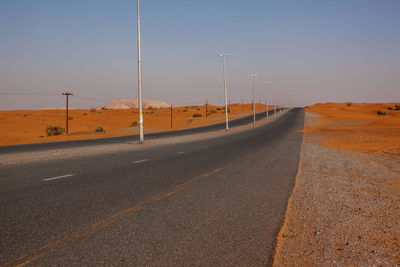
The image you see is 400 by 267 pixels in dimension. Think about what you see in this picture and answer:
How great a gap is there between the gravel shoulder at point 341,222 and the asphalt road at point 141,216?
1.00 ft

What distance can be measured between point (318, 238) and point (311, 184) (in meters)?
3.97

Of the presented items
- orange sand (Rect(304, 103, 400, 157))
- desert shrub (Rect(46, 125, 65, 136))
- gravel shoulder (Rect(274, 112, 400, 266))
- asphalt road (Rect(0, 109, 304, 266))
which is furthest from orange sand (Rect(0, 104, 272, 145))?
gravel shoulder (Rect(274, 112, 400, 266))

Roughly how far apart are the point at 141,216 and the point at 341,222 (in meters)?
3.34

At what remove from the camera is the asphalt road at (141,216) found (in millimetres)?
3592

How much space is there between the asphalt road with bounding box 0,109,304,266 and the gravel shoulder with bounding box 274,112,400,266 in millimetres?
305

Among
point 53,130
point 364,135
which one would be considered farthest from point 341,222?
point 53,130

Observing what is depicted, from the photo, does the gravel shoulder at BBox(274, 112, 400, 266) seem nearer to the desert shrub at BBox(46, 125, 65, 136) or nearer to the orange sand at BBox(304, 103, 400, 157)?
the orange sand at BBox(304, 103, 400, 157)

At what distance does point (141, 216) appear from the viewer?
5082mm

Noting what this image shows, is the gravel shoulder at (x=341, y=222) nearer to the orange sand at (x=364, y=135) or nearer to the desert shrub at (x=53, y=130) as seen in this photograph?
the orange sand at (x=364, y=135)

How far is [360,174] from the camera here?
31.3ft

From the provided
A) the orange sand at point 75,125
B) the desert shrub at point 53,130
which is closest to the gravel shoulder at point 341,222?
the orange sand at point 75,125

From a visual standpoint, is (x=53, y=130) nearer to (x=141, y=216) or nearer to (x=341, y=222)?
(x=141, y=216)

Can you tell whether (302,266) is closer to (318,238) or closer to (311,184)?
(318,238)

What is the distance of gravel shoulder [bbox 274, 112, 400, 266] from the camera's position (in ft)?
11.9
